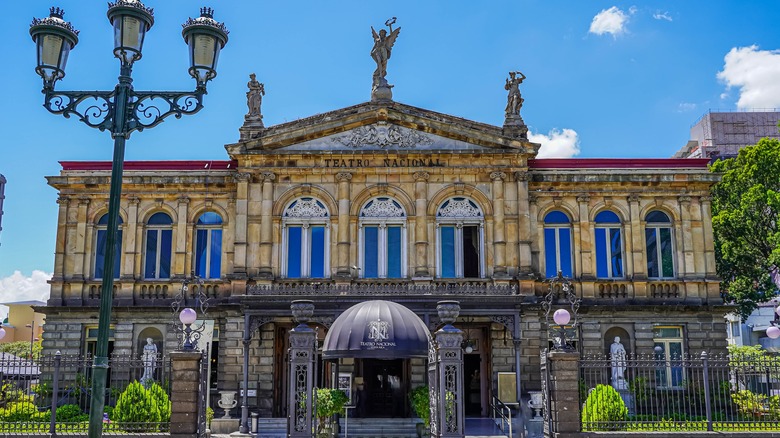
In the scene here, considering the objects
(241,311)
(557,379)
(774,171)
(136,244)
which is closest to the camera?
(557,379)

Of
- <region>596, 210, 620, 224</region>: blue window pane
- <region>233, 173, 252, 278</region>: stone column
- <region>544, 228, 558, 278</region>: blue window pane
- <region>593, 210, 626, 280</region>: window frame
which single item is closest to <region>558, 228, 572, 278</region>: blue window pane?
<region>544, 228, 558, 278</region>: blue window pane

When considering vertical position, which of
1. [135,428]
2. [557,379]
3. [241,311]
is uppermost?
[241,311]

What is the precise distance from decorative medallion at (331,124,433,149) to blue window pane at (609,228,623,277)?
852 centimetres

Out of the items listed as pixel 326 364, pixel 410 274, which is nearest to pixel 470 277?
pixel 410 274

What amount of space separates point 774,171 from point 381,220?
62.0 ft

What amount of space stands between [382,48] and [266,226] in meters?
8.67

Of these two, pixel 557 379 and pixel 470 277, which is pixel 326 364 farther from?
pixel 557 379

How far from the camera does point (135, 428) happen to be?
19188 mm

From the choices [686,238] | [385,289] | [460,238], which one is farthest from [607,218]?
[385,289]

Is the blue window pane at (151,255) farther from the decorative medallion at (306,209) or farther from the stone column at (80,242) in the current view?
the decorative medallion at (306,209)

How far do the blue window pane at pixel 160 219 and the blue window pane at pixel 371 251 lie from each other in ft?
27.4

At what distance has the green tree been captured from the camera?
36.6 m

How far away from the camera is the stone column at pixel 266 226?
102ft

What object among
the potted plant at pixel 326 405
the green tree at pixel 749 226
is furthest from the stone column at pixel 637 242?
the potted plant at pixel 326 405
